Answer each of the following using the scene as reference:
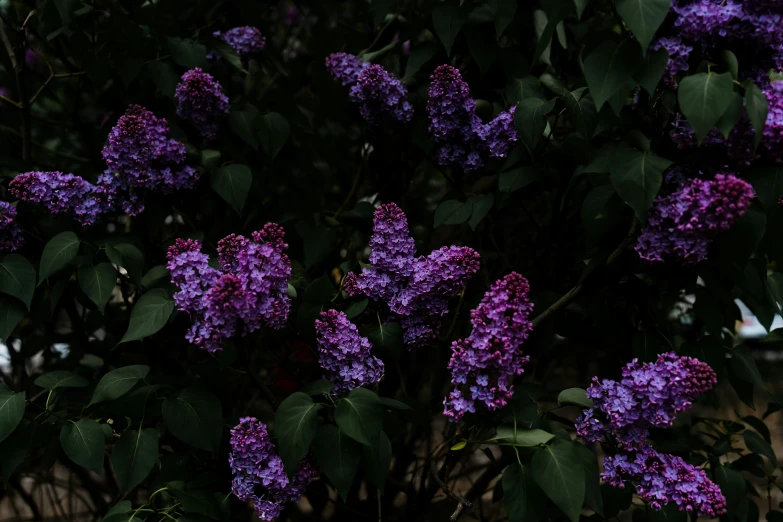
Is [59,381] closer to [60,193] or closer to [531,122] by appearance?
[60,193]

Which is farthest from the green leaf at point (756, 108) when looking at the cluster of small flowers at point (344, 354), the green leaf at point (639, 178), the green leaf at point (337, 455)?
the green leaf at point (337, 455)

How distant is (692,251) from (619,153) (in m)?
0.25

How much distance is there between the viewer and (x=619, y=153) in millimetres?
1557

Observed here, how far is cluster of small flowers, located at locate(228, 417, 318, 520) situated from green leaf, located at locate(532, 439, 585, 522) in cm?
52

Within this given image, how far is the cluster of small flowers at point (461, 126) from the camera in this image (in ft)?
6.04

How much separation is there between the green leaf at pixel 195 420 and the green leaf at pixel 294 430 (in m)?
0.19

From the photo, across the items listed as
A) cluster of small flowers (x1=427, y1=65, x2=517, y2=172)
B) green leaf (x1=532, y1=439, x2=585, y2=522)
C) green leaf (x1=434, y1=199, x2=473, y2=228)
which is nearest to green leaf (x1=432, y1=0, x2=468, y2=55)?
cluster of small flowers (x1=427, y1=65, x2=517, y2=172)

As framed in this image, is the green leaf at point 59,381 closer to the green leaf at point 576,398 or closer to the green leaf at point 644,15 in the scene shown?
Result: the green leaf at point 576,398

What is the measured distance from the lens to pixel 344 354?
163 cm

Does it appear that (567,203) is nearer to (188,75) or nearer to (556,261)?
(556,261)

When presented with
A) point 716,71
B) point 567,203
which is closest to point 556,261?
point 567,203

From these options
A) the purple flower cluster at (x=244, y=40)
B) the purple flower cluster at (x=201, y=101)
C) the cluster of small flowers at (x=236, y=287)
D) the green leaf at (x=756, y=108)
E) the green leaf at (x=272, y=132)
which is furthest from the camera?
the purple flower cluster at (x=244, y=40)

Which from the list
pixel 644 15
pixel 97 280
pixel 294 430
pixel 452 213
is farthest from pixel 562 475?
pixel 97 280

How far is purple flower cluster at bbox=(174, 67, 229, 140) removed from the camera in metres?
1.93
